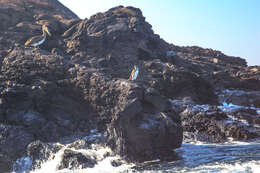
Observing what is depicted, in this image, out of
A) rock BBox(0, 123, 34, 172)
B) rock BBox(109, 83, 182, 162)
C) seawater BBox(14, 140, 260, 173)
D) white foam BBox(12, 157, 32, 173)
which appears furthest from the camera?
rock BBox(0, 123, 34, 172)

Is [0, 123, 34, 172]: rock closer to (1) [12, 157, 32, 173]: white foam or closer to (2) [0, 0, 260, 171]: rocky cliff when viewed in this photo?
(2) [0, 0, 260, 171]: rocky cliff

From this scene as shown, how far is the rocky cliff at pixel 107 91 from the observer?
9.16 m

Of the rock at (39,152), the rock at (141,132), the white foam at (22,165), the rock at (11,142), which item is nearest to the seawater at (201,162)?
the white foam at (22,165)

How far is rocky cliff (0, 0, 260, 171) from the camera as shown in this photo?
30.0ft

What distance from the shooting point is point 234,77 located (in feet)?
72.9

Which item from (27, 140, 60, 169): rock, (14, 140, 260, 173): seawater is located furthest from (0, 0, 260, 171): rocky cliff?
(14, 140, 260, 173): seawater

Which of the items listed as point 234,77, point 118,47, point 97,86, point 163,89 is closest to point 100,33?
point 118,47

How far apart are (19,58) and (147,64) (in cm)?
766

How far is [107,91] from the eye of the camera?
35.3 ft

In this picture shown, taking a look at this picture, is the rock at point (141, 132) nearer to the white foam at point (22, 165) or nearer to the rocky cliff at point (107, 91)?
the rocky cliff at point (107, 91)

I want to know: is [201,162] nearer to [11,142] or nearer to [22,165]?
[22,165]

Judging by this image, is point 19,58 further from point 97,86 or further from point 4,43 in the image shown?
point 97,86

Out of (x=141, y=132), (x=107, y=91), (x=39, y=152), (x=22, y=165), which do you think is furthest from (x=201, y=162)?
(x=22, y=165)

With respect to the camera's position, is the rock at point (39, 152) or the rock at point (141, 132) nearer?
the rock at point (141, 132)
